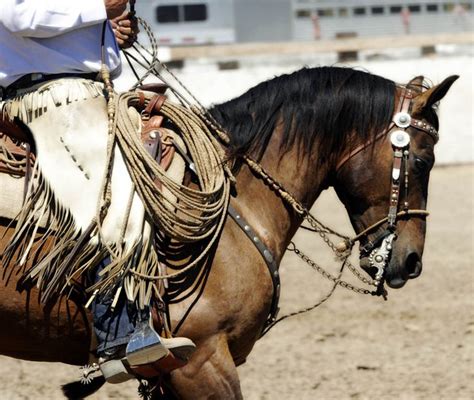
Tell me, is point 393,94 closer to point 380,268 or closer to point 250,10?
point 380,268

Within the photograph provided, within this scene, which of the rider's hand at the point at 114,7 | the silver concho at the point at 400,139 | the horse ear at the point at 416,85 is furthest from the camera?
the horse ear at the point at 416,85

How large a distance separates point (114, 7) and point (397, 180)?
1.25m

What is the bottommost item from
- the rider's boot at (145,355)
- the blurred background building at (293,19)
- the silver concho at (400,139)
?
the blurred background building at (293,19)

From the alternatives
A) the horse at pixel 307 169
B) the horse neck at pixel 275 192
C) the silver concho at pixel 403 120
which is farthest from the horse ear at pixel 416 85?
the horse neck at pixel 275 192

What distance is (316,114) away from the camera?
3895mm

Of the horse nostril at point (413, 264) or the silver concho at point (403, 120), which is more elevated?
the silver concho at point (403, 120)

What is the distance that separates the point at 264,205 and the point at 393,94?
67cm

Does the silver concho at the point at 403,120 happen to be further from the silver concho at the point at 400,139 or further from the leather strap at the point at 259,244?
the leather strap at the point at 259,244

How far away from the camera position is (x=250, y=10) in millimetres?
23109

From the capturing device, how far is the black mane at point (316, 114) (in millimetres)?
3891

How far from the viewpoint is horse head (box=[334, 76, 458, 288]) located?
3855mm

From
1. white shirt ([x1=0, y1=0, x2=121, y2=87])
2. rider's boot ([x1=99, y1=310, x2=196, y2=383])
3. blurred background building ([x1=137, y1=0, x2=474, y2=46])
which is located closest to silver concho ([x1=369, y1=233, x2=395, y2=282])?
rider's boot ([x1=99, y1=310, x2=196, y2=383])

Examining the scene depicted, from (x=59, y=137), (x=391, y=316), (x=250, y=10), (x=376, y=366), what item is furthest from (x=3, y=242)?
(x=250, y=10)

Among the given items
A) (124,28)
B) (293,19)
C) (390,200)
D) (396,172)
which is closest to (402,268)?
(390,200)
